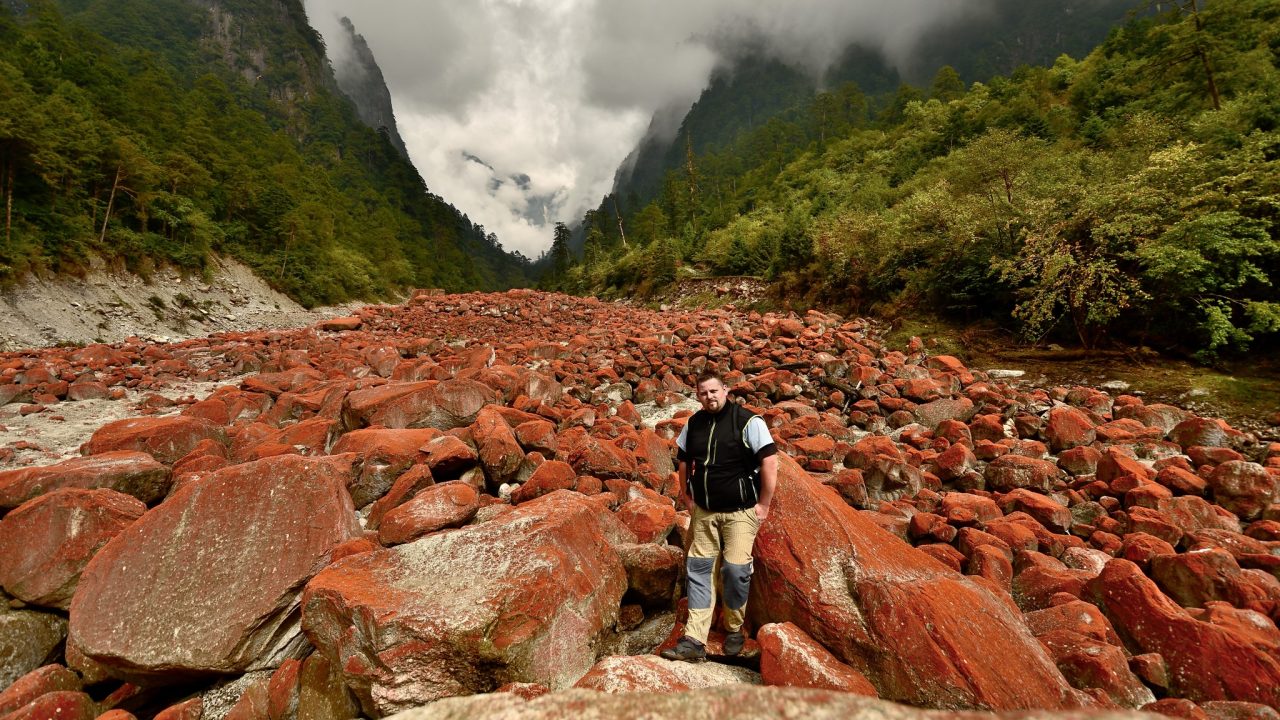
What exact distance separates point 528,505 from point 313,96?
481 feet

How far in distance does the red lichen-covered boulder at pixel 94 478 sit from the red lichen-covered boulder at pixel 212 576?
2.17 m

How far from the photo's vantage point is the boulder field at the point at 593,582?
2932 mm

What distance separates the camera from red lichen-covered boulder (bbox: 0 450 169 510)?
17.1 ft

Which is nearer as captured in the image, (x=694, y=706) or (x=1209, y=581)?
(x=694, y=706)

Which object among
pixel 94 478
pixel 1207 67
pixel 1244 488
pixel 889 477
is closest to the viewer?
pixel 94 478

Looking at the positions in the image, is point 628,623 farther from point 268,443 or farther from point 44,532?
point 268,443

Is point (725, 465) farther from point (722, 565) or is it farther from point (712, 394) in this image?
point (722, 565)

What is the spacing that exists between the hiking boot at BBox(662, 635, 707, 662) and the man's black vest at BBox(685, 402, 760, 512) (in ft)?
3.23

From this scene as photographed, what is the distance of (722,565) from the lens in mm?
3686

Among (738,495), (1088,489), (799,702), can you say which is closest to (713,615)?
(738,495)

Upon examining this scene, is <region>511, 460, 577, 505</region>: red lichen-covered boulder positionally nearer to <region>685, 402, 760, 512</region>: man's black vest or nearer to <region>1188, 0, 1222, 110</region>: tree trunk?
<region>685, 402, 760, 512</region>: man's black vest

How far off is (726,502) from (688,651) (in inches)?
44.5

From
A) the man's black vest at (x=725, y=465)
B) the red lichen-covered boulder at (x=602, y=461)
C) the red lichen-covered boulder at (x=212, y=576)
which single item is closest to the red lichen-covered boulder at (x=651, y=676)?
the man's black vest at (x=725, y=465)

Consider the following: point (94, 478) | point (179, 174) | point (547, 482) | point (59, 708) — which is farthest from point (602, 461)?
point (179, 174)
